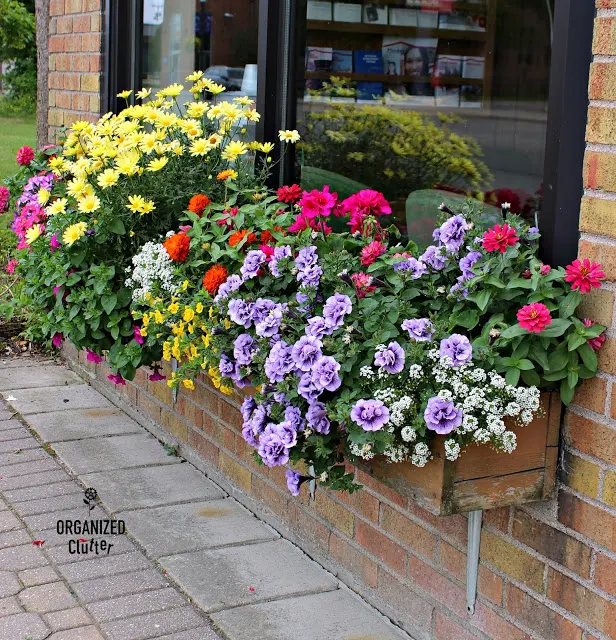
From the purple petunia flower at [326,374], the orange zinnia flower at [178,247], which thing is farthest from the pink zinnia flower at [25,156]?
the purple petunia flower at [326,374]

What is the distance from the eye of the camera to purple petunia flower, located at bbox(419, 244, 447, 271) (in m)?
2.41

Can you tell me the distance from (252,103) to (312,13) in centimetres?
39

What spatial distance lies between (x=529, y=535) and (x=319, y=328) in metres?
0.73

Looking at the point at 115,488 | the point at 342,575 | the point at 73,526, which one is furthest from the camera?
the point at 115,488

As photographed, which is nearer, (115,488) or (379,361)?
(379,361)

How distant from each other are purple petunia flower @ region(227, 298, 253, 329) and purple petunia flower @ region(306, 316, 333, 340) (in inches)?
10.2

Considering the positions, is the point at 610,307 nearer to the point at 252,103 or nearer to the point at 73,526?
the point at 252,103

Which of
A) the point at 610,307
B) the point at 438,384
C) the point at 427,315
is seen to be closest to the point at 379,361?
the point at 438,384

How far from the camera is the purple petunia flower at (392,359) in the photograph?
2.14m

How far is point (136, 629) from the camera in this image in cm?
275

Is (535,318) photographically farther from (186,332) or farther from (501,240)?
(186,332)

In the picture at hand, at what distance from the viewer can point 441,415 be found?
2.06 m

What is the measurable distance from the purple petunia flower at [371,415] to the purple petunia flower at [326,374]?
100 millimetres

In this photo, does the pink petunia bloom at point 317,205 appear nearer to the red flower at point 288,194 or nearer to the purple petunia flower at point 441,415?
the red flower at point 288,194
